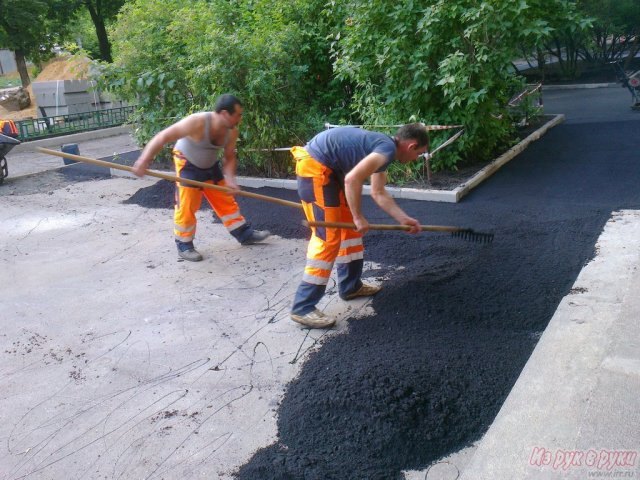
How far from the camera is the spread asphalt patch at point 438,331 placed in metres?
2.95

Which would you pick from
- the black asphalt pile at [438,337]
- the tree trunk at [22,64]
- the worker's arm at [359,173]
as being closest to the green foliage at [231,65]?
the black asphalt pile at [438,337]

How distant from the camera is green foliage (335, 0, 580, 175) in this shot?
272 inches

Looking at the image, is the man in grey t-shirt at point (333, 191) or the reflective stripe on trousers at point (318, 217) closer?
the man in grey t-shirt at point (333, 191)

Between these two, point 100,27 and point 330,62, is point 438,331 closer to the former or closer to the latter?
point 330,62

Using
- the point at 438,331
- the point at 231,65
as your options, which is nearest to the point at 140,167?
the point at 438,331

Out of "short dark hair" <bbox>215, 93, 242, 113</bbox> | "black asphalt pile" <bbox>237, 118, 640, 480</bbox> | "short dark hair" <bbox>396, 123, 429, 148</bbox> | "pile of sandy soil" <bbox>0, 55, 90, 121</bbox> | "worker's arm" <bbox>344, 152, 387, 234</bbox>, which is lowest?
"black asphalt pile" <bbox>237, 118, 640, 480</bbox>

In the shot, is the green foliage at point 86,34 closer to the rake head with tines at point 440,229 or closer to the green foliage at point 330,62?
the green foliage at point 330,62

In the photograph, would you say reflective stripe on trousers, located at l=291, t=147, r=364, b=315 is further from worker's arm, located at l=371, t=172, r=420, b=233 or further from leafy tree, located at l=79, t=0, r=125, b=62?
leafy tree, located at l=79, t=0, r=125, b=62

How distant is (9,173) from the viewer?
10914 mm

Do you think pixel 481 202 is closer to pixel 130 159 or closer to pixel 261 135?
pixel 261 135

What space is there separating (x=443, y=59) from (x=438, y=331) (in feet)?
15.2

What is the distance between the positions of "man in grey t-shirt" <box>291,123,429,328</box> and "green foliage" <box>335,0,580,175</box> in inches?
132

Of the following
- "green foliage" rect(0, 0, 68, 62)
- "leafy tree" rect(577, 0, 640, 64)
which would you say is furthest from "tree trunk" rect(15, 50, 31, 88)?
"leafy tree" rect(577, 0, 640, 64)

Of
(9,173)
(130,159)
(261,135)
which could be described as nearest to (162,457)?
(261,135)
